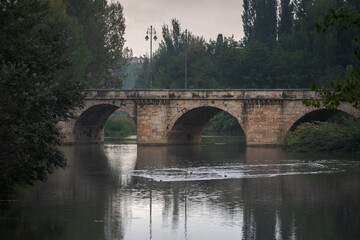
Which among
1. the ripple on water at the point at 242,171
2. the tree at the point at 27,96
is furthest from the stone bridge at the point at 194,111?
the tree at the point at 27,96

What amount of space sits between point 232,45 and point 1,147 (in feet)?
272

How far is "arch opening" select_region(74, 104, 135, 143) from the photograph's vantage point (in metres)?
63.7

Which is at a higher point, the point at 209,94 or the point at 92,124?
the point at 209,94

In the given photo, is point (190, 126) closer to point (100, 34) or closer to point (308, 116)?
point (308, 116)

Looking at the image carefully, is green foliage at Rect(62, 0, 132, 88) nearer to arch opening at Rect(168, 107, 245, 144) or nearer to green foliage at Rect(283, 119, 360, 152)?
arch opening at Rect(168, 107, 245, 144)

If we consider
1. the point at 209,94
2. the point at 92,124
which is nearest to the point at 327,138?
the point at 209,94

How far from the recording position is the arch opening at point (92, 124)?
209 ft

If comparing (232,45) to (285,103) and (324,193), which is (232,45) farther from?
(324,193)

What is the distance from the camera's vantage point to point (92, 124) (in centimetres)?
6700

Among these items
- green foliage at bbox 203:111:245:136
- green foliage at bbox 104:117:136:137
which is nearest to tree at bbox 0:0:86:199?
green foliage at bbox 203:111:245:136

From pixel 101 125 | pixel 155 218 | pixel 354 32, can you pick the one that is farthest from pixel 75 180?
pixel 354 32

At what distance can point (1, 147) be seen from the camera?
2188cm

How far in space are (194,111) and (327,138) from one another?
15678 mm

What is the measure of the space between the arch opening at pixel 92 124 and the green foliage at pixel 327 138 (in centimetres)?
2068
